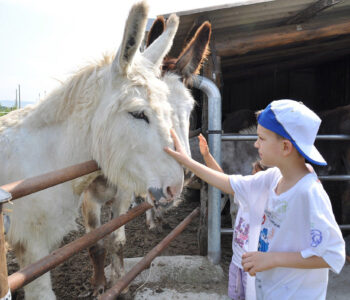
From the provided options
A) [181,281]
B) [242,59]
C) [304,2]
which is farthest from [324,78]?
[181,281]

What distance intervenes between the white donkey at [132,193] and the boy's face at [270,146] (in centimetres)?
65

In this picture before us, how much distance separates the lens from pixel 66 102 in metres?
2.05

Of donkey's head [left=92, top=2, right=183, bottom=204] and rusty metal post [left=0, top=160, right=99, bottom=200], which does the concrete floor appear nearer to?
donkey's head [left=92, top=2, right=183, bottom=204]

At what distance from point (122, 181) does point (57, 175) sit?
62cm

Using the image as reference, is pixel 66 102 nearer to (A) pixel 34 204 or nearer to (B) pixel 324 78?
(A) pixel 34 204

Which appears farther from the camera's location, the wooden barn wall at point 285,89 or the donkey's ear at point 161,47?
the wooden barn wall at point 285,89

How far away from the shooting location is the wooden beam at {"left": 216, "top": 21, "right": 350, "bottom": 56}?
11.1 ft

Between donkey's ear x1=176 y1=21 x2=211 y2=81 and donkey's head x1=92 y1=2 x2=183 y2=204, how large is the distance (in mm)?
796

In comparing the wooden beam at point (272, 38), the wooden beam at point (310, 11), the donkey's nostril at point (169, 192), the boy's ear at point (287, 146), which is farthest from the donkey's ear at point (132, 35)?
the wooden beam at point (310, 11)

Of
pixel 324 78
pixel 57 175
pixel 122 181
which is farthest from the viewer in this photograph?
pixel 324 78

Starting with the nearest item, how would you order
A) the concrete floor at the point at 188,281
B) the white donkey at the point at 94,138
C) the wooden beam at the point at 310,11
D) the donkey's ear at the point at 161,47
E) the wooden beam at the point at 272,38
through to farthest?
the white donkey at the point at 94,138, the donkey's ear at the point at 161,47, the concrete floor at the point at 188,281, the wooden beam at the point at 310,11, the wooden beam at the point at 272,38

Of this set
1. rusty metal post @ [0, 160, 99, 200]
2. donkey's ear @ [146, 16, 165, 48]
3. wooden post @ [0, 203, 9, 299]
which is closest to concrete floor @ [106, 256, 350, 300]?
rusty metal post @ [0, 160, 99, 200]

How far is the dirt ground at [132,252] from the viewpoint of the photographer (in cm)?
313

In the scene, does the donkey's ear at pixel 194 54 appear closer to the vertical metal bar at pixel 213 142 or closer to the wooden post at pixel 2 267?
the vertical metal bar at pixel 213 142
